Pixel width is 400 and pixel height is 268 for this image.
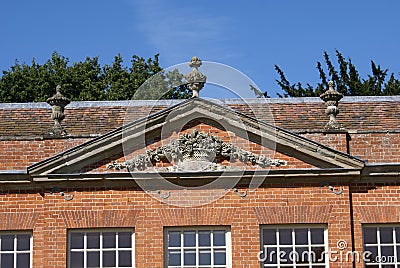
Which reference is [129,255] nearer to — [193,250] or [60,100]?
[193,250]

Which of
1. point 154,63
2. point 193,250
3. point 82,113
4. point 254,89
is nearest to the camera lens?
point 193,250

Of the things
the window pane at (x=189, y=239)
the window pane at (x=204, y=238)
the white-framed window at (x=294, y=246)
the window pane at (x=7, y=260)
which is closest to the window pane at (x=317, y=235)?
the white-framed window at (x=294, y=246)

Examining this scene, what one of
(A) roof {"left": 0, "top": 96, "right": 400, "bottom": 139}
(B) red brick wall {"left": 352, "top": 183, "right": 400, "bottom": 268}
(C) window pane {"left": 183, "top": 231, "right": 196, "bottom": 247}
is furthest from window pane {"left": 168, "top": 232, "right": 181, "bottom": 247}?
(A) roof {"left": 0, "top": 96, "right": 400, "bottom": 139}

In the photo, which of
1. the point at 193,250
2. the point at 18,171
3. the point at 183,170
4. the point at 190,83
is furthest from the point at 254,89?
the point at 18,171

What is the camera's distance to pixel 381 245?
20750 millimetres

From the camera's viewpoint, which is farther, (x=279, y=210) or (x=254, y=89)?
(x=254, y=89)

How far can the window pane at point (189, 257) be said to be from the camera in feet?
67.4

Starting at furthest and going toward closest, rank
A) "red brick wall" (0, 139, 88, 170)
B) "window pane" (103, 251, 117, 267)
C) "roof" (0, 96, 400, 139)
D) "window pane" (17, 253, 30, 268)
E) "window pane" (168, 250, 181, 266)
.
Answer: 1. "roof" (0, 96, 400, 139)
2. "red brick wall" (0, 139, 88, 170)
3. "window pane" (17, 253, 30, 268)
4. "window pane" (168, 250, 181, 266)
5. "window pane" (103, 251, 117, 267)

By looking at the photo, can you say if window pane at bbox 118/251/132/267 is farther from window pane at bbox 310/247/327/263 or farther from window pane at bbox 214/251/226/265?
window pane at bbox 310/247/327/263

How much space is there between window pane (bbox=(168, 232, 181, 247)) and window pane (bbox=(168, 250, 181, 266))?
201mm

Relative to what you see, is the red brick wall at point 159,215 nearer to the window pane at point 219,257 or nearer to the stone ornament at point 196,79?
the window pane at point 219,257

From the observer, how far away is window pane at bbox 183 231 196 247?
814 inches

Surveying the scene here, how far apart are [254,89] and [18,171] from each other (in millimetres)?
6172

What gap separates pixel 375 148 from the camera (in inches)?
853
